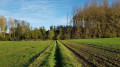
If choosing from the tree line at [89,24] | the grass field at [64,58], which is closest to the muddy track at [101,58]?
the grass field at [64,58]

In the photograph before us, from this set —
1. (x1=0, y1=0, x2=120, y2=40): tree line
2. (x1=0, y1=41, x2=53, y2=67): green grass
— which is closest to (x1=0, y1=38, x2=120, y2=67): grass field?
(x1=0, y1=41, x2=53, y2=67): green grass

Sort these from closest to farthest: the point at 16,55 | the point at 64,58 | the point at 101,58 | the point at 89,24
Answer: the point at 101,58 < the point at 64,58 < the point at 16,55 < the point at 89,24

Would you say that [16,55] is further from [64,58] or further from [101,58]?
[101,58]

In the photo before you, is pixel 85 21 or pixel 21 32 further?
pixel 21 32

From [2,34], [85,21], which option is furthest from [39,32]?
[85,21]

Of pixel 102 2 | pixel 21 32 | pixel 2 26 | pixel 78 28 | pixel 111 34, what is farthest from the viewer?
pixel 21 32

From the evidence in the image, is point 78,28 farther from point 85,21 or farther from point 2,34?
point 2,34

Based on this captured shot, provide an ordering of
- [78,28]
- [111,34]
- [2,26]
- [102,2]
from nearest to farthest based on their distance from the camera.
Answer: [111,34] → [102,2] → [78,28] → [2,26]

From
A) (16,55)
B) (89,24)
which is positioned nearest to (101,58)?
(16,55)

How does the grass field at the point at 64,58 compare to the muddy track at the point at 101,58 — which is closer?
the muddy track at the point at 101,58

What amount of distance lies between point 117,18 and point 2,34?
3914 inches

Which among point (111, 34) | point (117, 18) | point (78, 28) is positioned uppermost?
point (117, 18)

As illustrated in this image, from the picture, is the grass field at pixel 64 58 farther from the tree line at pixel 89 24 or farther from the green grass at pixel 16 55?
the tree line at pixel 89 24

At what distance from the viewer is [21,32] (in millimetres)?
96438
